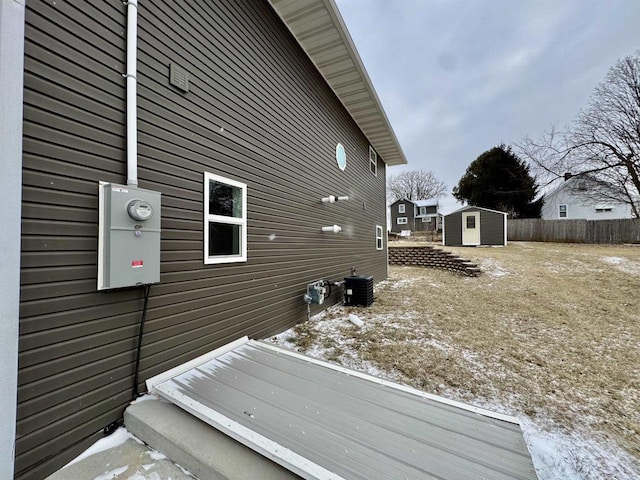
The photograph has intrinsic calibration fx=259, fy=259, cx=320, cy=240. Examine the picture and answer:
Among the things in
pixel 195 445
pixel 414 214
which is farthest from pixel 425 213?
pixel 195 445

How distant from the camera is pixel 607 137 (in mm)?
13133

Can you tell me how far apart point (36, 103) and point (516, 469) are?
331 centimetres

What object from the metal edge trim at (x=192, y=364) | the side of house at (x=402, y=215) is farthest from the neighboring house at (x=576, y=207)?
the metal edge trim at (x=192, y=364)

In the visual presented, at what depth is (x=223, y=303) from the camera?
2873 mm

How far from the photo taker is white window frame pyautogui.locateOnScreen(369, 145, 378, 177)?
8.48 metres

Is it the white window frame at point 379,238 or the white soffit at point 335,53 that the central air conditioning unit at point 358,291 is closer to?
the white window frame at point 379,238

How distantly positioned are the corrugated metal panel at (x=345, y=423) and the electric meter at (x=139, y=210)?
4.23 feet

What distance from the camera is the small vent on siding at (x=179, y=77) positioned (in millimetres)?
2336

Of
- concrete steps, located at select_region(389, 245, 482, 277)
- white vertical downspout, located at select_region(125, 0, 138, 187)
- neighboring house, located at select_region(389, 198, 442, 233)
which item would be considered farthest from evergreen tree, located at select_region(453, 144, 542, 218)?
white vertical downspout, located at select_region(125, 0, 138, 187)

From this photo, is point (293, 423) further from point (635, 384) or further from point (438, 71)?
point (438, 71)

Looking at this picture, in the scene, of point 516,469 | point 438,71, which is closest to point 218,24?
point 516,469

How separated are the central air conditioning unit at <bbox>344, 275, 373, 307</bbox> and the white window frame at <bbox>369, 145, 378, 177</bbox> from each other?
428 cm

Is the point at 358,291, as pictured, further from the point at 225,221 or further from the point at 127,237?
the point at 127,237

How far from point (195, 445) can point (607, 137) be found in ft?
66.4
